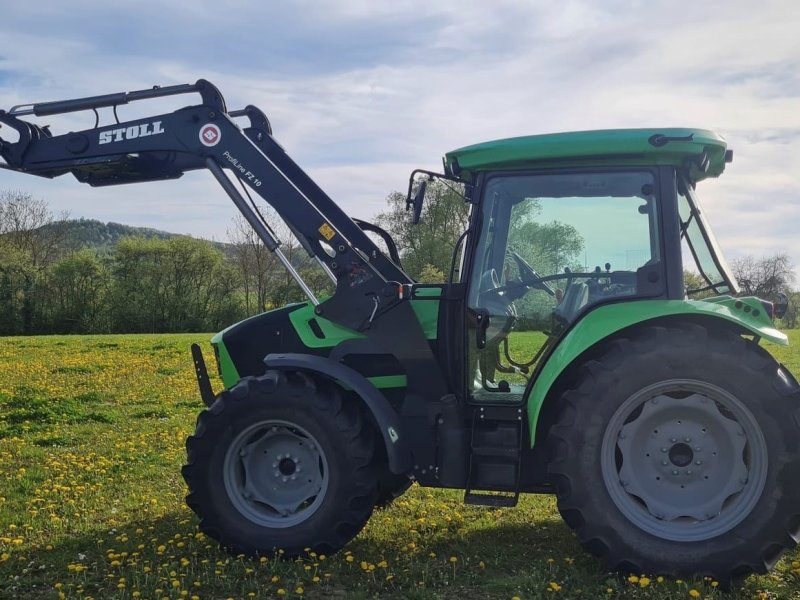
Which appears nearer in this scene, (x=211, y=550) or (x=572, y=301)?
(x=572, y=301)

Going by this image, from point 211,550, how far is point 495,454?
2069 millimetres

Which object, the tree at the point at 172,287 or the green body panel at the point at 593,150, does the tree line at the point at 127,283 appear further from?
the green body panel at the point at 593,150

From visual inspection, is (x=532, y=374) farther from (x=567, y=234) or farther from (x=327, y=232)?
(x=327, y=232)

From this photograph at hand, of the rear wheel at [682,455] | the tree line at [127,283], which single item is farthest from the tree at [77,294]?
the rear wheel at [682,455]

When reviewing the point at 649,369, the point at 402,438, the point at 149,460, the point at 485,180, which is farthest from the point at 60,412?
the point at 649,369

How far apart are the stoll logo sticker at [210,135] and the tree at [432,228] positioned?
60.8 inches

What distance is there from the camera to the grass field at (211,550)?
453 cm

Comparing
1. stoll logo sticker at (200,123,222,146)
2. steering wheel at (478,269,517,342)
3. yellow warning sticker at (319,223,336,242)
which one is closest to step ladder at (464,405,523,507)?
steering wheel at (478,269,517,342)

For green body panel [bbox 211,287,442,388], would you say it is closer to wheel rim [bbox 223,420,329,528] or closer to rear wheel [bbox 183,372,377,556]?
rear wheel [bbox 183,372,377,556]

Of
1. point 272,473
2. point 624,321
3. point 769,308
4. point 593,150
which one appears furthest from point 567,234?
point 272,473

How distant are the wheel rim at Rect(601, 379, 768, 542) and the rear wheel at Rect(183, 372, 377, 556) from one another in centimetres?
164

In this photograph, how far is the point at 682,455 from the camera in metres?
4.68

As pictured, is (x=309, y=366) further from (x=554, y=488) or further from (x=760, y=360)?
(x=760, y=360)

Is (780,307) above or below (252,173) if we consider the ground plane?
below
